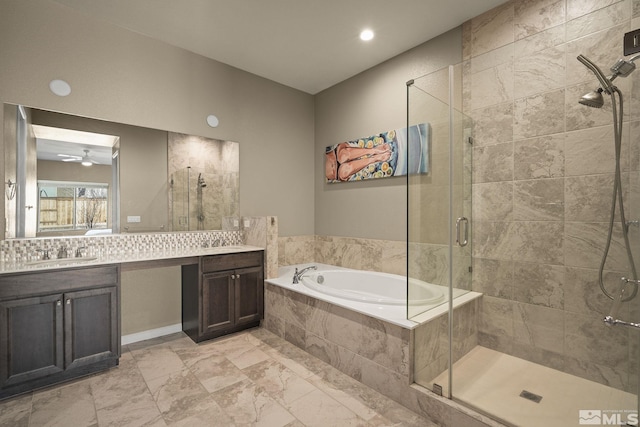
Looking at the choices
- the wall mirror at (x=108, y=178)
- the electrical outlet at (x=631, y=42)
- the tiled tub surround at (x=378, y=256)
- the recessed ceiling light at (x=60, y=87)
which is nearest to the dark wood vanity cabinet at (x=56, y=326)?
the wall mirror at (x=108, y=178)

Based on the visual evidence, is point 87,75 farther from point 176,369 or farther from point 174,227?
point 176,369

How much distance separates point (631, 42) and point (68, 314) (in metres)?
3.74

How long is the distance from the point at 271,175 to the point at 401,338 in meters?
2.56

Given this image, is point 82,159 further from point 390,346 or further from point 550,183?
point 550,183

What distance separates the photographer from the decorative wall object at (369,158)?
314 cm

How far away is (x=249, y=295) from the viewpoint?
3.04 metres

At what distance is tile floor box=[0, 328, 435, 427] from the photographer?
5.74 ft

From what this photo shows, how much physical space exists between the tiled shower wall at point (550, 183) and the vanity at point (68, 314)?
240 cm

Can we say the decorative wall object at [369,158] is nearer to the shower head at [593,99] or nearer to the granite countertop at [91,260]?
the shower head at [593,99]

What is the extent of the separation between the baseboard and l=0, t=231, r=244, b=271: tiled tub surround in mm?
785

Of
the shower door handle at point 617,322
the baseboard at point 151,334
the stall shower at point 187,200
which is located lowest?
the baseboard at point 151,334

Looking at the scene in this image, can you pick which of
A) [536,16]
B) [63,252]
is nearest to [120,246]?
[63,252]

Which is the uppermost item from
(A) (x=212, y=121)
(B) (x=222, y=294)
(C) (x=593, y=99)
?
(A) (x=212, y=121)

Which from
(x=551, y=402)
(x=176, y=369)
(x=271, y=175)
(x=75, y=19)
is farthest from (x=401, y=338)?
(x=75, y=19)
